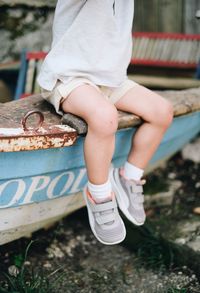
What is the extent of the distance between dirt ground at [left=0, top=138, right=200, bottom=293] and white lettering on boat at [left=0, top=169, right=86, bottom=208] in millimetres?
462

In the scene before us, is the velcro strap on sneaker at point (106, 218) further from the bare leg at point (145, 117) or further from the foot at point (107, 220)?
the bare leg at point (145, 117)

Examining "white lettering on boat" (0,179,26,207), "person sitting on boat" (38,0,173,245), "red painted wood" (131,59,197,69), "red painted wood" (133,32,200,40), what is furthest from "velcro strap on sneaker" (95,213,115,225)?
"red painted wood" (133,32,200,40)

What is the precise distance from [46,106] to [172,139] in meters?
1.05

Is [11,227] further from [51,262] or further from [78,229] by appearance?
[78,229]

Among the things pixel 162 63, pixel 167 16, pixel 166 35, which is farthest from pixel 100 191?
pixel 167 16

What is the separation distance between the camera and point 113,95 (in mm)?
2711

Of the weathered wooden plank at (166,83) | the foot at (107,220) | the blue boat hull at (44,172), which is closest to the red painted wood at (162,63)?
the weathered wooden plank at (166,83)

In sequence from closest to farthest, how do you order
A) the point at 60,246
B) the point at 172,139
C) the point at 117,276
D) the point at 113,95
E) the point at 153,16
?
the point at 113,95 → the point at 117,276 → the point at 60,246 → the point at 172,139 → the point at 153,16

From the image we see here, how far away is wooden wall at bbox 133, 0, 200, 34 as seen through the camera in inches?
171

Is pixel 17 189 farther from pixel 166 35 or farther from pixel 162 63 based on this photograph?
pixel 166 35

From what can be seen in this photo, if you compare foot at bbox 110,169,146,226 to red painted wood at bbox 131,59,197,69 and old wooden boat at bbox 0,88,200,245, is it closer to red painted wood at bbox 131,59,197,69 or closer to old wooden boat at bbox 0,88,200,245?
old wooden boat at bbox 0,88,200,245

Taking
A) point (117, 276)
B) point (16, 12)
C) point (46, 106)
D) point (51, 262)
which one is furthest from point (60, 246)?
point (16, 12)

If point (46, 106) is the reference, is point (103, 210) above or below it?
below

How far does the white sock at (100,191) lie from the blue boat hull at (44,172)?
0.66ft
